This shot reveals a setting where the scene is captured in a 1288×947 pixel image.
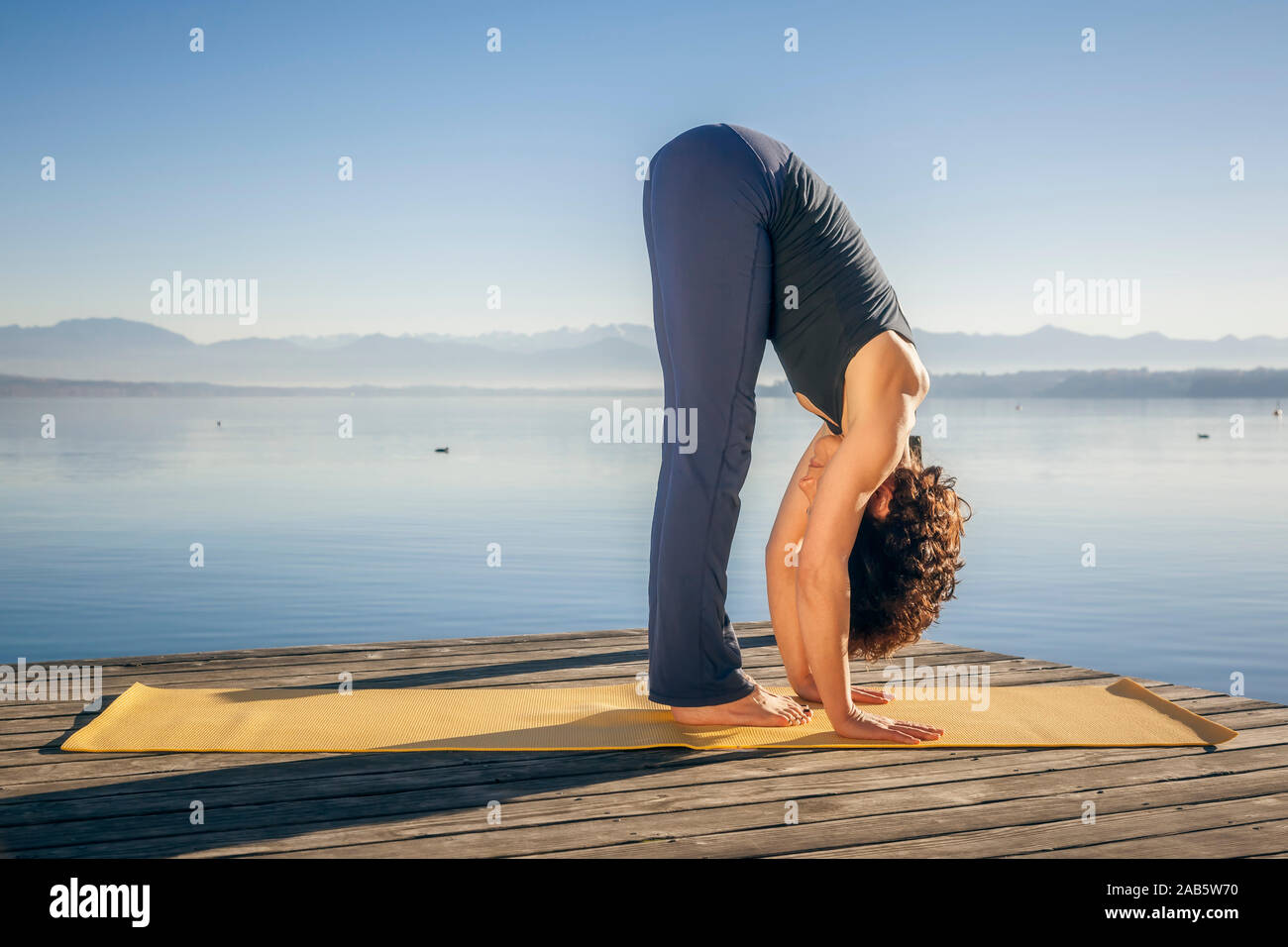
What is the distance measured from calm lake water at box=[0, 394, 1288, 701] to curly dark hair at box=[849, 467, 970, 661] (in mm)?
4850

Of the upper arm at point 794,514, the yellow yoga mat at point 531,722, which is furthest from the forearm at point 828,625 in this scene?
the upper arm at point 794,514

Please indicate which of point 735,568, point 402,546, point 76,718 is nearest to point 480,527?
point 402,546

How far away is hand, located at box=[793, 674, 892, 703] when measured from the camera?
9.70ft

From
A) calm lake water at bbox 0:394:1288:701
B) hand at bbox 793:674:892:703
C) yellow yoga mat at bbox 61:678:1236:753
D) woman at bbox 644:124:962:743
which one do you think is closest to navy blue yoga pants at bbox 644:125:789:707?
woman at bbox 644:124:962:743

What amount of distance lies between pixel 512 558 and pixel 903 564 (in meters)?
8.49

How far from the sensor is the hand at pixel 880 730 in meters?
2.50

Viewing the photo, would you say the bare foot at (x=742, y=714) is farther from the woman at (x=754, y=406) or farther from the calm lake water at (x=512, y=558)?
the calm lake water at (x=512, y=558)

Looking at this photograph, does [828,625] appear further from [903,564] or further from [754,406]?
[754,406]

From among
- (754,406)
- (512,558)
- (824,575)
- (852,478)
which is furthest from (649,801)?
(512,558)

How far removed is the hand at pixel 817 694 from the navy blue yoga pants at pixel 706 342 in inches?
22.5

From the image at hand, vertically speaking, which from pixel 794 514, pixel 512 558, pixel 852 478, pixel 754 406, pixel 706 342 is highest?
pixel 706 342

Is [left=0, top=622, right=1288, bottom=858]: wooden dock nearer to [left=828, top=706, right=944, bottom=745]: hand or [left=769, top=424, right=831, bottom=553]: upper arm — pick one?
[left=828, top=706, right=944, bottom=745]: hand

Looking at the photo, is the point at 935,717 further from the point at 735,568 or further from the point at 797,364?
the point at 735,568

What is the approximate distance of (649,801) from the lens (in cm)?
205
